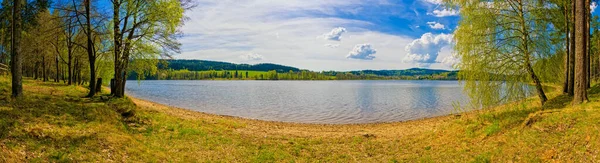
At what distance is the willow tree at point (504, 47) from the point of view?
1598 centimetres

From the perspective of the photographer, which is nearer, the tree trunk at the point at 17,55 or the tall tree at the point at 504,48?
the tree trunk at the point at 17,55

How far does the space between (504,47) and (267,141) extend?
40.7 feet

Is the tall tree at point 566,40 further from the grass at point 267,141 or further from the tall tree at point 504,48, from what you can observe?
the grass at point 267,141

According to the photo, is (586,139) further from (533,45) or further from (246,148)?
(246,148)

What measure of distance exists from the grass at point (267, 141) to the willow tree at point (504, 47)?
109 cm

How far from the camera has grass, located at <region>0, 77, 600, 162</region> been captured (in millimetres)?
8635

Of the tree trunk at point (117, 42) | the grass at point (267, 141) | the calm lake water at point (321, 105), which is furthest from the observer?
the calm lake water at point (321, 105)

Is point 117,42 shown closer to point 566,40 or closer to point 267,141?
point 267,141

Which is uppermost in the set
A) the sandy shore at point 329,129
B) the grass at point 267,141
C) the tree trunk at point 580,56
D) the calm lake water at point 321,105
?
the tree trunk at point 580,56

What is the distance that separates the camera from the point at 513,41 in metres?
16.2

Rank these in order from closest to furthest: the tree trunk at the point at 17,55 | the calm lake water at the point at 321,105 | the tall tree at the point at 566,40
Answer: the tree trunk at the point at 17,55
the tall tree at the point at 566,40
the calm lake water at the point at 321,105

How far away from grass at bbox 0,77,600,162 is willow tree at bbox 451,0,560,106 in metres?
1.09

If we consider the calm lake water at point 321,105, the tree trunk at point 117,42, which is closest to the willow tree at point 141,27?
the tree trunk at point 117,42

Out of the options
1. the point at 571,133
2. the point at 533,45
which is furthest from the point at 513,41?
the point at 571,133
